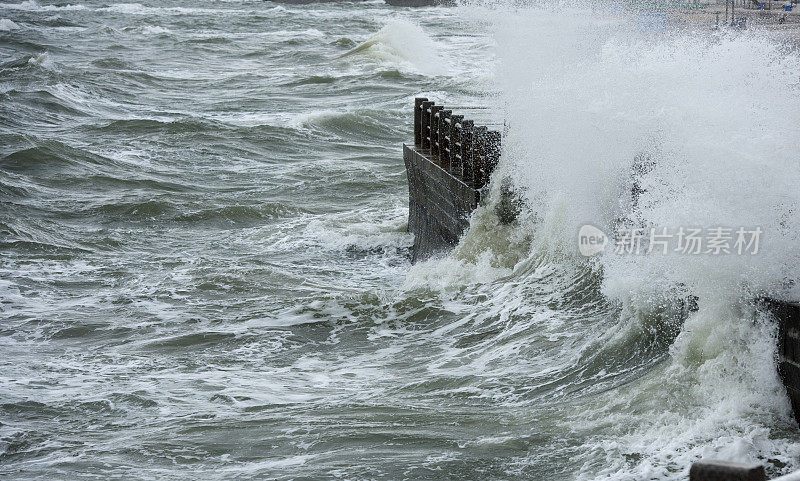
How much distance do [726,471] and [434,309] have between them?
6545mm

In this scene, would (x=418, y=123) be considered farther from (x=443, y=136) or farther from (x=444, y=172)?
(x=444, y=172)

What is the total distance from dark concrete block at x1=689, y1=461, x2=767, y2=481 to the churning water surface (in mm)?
2444

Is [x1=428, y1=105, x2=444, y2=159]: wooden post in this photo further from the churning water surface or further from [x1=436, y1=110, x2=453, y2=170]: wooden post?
the churning water surface

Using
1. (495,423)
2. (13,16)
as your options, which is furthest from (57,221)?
(13,16)

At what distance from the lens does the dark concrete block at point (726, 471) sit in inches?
119

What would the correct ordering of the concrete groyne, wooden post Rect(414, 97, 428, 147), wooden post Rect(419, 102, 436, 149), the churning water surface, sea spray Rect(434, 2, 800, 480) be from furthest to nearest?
1. wooden post Rect(414, 97, 428, 147)
2. wooden post Rect(419, 102, 436, 149)
3. the concrete groyne
4. the churning water surface
5. sea spray Rect(434, 2, 800, 480)

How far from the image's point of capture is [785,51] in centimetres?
1655

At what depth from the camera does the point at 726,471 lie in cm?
305

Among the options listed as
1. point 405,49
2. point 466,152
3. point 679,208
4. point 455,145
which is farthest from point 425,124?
point 405,49

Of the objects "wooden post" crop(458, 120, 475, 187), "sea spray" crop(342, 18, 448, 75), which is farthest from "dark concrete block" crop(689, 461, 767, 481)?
"sea spray" crop(342, 18, 448, 75)

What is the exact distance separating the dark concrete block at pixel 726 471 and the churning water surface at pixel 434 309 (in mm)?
2444

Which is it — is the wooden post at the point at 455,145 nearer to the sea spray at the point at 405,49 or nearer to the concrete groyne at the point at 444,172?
the concrete groyne at the point at 444,172

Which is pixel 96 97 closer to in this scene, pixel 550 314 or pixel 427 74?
pixel 427 74

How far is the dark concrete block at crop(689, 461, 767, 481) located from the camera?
302cm
